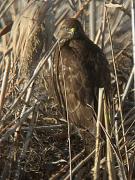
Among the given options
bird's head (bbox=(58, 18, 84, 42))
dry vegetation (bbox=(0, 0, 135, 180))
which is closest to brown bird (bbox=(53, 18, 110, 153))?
bird's head (bbox=(58, 18, 84, 42))

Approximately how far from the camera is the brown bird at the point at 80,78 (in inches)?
160

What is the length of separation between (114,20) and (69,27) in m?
0.52

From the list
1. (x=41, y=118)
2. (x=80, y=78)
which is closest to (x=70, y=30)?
(x=80, y=78)

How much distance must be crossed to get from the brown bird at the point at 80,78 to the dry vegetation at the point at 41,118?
0.11m

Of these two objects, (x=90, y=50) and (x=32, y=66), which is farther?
(x=90, y=50)

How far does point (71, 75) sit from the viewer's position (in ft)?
13.5

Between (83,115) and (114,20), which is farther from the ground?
(114,20)

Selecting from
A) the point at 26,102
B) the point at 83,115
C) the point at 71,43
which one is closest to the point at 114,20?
the point at 71,43

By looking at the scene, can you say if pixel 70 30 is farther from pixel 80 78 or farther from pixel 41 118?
pixel 41 118

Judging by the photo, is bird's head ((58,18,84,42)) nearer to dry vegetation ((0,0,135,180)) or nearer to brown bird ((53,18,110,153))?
brown bird ((53,18,110,153))

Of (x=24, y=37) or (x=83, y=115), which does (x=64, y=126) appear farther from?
(x=24, y=37)

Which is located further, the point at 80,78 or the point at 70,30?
the point at 70,30

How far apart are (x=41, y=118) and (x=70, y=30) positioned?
63 cm

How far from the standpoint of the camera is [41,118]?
4.25 metres
